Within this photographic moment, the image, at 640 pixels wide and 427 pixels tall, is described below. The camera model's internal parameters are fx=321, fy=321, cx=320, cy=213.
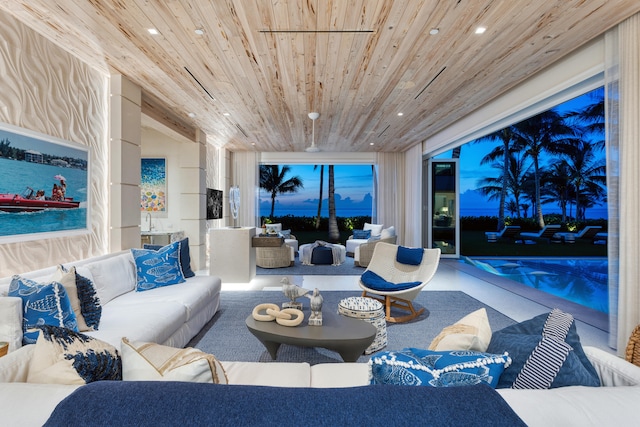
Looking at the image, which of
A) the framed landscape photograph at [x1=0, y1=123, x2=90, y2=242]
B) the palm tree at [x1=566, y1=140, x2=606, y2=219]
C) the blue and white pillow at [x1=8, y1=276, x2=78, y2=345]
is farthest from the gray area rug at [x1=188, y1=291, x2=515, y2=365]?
the palm tree at [x1=566, y1=140, x2=606, y2=219]

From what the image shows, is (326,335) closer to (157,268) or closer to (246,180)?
(157,268)

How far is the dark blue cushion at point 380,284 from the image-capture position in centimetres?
368

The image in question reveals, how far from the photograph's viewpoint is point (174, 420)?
0.65m

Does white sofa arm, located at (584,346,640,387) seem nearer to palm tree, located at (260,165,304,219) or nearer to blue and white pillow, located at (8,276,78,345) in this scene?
blue and white pillow, located at (8,276,78,345)

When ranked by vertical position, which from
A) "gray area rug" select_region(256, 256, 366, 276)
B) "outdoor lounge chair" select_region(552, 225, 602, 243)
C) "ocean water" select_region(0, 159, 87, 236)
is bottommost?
"gray area rug" select_region(256, 256, 366, 276)

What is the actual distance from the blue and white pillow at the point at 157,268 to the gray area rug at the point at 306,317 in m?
0.64

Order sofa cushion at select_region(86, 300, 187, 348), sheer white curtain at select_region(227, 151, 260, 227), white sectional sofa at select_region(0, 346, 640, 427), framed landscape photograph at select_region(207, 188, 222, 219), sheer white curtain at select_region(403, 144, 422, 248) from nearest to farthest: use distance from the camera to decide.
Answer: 1. white sectional sofa at select_region(0, 346, 640, 427)
2. sofa cushion at select_region(86, 300, 187, 348)
3. framed landscape photograph at select_region(207, 188, 222, 219)
4. sheer white curtain at select_region(403, 144, 422, 248)
5. sheer white curtain at select_region(227, 151, 260, 227)

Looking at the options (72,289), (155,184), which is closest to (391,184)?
(155,184)

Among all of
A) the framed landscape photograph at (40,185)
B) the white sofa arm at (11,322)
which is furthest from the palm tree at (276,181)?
Answer: the white sofa arm at (11,322)

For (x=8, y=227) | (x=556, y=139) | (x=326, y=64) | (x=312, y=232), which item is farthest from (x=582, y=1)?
(x=312, y=232)

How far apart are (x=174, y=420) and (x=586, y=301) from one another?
567 centimetres

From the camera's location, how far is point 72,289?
223cm

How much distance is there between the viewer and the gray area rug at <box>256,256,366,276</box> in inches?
251

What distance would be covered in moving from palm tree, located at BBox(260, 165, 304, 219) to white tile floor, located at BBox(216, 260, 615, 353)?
319 inches
